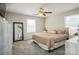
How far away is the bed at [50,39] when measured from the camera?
192 centimetres

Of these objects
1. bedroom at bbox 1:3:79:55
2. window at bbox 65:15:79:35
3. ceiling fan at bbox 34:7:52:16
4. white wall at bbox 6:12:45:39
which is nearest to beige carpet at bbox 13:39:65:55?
bedroom at bbox 1:3:79:55

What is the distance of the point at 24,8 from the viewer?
1.96 metres

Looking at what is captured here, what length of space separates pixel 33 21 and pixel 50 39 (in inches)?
21.7

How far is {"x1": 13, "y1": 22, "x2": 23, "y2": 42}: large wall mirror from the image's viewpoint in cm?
196

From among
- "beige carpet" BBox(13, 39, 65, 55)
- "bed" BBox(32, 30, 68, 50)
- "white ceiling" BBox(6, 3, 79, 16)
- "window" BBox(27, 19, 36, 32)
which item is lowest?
"beige carpet" BBox(13, 39, 65, 55)

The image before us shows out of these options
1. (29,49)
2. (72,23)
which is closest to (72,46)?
(72,23)

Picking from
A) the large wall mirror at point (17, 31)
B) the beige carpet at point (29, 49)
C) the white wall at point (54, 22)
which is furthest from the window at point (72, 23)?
the large wall mirror at point (17, 31)

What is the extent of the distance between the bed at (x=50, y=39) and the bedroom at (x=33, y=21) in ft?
0.07

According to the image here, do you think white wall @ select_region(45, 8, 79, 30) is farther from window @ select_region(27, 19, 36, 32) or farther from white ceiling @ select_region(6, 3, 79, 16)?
window @ select_region(27, 19, 36, 32)

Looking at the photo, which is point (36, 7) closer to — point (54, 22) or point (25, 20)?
point (25, 20)

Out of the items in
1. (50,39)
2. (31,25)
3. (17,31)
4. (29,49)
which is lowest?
(29,49)

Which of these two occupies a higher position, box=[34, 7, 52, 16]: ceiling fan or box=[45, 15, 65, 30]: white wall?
box=[34, 7, 52, 16]: ceiling fan

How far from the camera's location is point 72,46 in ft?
6.45

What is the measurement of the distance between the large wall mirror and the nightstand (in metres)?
0.97
